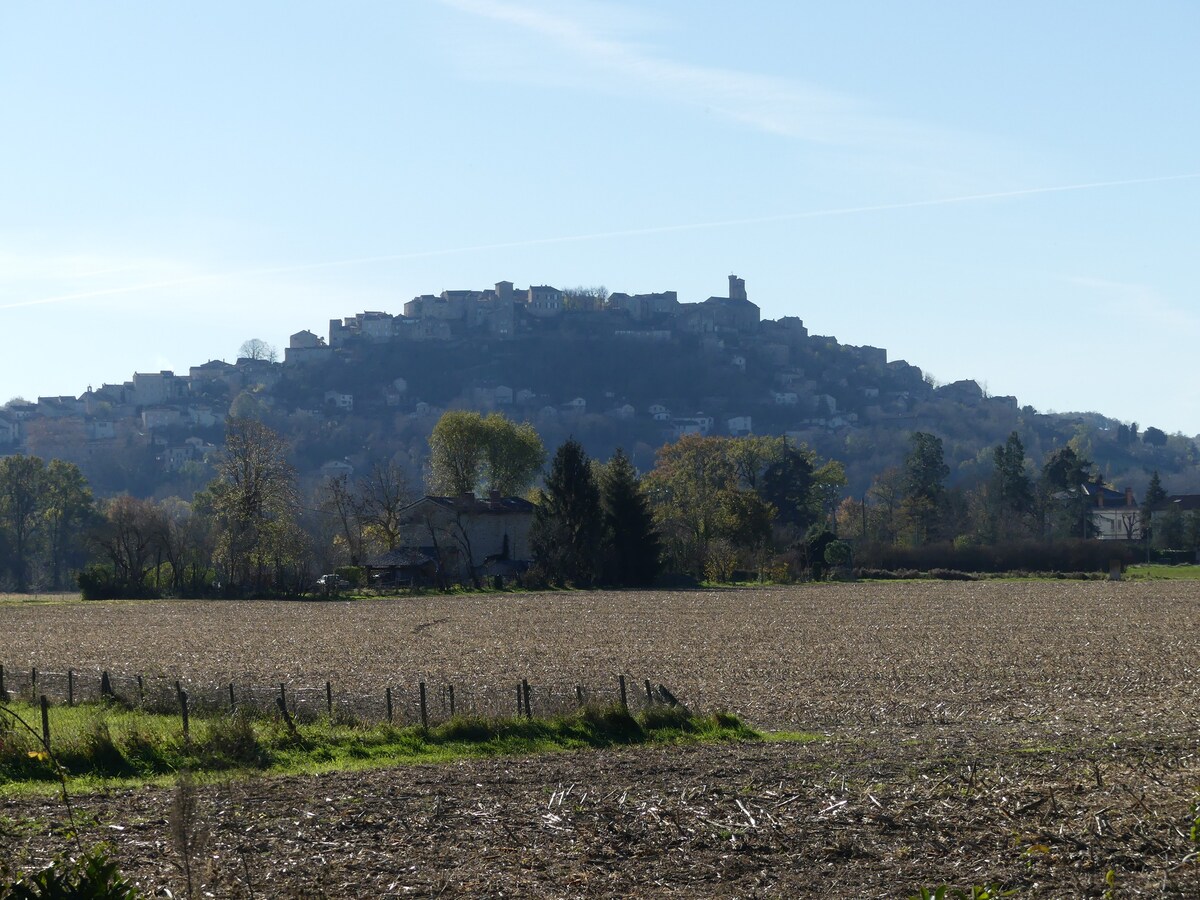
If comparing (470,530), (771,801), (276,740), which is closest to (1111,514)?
(470,530)

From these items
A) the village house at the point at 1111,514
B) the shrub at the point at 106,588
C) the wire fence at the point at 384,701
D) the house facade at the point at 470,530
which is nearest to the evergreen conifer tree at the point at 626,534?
the house facade at the point at 470,530

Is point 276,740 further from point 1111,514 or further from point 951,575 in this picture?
point 1111,514

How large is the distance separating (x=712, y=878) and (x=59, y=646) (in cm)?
3929

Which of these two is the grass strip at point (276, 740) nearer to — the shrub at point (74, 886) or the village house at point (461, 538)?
the shrub at point (74, 886)

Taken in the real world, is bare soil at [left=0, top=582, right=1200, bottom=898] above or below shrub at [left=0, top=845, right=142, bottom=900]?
below

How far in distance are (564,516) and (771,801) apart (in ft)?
224

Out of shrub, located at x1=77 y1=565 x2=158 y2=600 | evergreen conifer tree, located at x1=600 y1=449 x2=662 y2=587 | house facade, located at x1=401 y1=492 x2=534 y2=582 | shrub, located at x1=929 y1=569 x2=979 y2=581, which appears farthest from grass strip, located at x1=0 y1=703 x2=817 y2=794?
shrub, located at x1=929 y1=569 x2=979 y2=581

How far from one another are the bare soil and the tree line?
45.9 m

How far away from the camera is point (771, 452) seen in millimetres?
124250

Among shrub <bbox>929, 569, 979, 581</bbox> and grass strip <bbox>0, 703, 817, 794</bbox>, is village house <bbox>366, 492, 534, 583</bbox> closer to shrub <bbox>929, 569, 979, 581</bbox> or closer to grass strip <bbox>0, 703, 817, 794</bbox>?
shrub <bbox>929, 569, 979, 581</bbox>

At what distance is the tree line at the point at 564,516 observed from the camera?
84062mm

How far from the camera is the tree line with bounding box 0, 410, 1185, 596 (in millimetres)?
84062

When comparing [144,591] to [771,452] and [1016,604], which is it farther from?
[771,452]

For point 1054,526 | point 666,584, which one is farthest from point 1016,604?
point 1054,526
